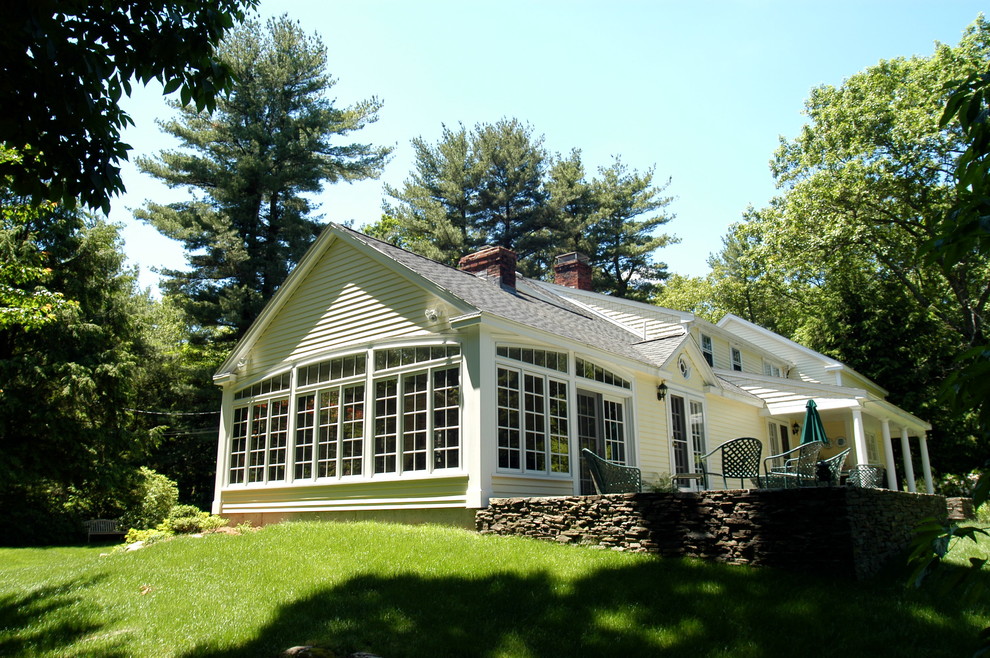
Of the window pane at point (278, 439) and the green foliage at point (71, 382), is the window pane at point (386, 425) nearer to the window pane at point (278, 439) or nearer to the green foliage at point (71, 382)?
the window pane at point (278, 439)

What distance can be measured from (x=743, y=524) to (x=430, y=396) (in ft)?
16.9

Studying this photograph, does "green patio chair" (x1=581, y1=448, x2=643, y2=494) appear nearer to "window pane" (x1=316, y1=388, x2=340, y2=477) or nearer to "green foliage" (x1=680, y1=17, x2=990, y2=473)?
"window pane" (x1=316, y1=388, x2=340, y2=477)

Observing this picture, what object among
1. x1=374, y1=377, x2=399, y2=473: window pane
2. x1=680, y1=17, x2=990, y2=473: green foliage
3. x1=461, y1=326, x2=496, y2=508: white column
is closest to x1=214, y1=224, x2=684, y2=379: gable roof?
x1=461, y1=326, x2=496, y2=508: white column

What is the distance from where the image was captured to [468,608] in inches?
269

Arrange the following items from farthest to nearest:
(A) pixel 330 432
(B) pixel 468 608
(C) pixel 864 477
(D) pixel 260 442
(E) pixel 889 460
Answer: (E) pixel 889 460, (D) pixel 260 442, (A) pixel 330 432, (C) pixel 864 477, (B) pixel 468 608

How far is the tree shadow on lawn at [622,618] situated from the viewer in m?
5.86

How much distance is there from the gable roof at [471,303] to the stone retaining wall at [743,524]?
3.17 metres

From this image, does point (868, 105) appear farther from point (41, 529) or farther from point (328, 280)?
A: point (41, 529)

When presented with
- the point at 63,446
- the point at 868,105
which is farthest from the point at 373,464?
the point at 868,105

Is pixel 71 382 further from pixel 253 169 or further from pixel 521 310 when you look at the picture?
pixel 521 310

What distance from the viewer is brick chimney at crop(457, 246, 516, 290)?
16688mm

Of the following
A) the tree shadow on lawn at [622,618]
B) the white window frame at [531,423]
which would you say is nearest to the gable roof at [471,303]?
the white window frame at [531,423]

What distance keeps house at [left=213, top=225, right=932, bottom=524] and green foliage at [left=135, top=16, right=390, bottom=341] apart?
39.4 ft

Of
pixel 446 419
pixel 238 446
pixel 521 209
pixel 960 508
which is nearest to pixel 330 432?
pixel 446 419
